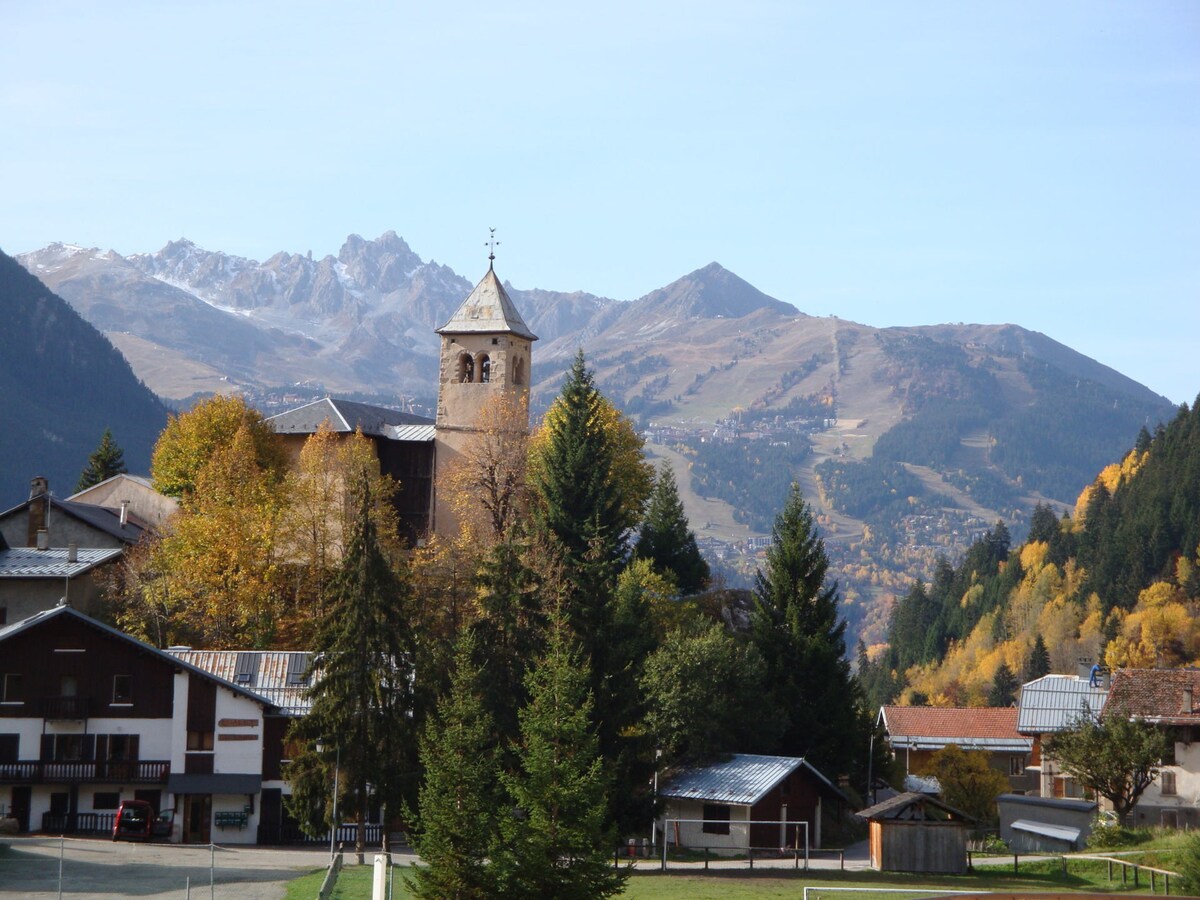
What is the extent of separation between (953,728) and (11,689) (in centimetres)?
6694

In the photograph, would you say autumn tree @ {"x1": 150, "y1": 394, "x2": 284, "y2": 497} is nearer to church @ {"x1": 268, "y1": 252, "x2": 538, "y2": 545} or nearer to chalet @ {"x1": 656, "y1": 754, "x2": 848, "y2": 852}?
church @ {"x1": 268, "y1": 252, "x2": 538, "y2": 545}

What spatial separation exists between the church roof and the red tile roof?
124 ft

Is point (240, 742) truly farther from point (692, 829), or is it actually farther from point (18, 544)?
point (18, 544)

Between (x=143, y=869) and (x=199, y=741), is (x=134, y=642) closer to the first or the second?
(x=199, y=741)

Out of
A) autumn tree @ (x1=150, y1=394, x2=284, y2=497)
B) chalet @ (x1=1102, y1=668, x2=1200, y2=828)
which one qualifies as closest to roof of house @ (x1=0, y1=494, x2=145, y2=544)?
autumn tree @ (x1=150, y1=394, x2=284, y2=497)

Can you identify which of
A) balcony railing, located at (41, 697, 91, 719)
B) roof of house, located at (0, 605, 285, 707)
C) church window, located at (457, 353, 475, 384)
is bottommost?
balcony railing, located at (41, 697, 91, 719)

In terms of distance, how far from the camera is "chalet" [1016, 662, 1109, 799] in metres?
78.4

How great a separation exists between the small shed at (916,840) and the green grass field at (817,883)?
979 millimetres

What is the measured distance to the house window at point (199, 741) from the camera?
60.4 meters

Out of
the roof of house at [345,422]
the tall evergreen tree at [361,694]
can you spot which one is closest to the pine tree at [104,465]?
the roof of house at [345,422]

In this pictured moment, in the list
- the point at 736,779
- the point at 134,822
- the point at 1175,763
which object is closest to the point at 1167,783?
the point at 1175,763

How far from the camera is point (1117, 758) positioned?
207 feet

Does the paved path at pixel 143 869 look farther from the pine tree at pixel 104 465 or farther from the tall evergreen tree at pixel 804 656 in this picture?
the pine tree at pixel 104 465

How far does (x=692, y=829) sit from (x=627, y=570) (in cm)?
1413
